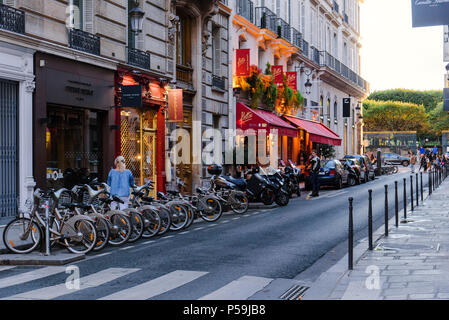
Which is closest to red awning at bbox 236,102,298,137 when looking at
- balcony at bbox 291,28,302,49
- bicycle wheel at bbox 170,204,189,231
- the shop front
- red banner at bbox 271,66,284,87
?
red banner at bbox 271,66,284,87

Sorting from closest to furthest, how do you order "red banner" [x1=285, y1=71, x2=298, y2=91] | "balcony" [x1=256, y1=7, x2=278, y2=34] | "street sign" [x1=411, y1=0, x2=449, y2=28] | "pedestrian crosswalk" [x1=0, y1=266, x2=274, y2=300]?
"pedestrian crosswalk" [x1=0, y1=266, x2=274, y2=300] → "street sign" [x1=411, y1=0, x2=449, y2=28] → "balcony" [x1=256, y1=7, x2=278, y2=34] → "red banner" [x1=285, y1=71, x2=298, y2=91]

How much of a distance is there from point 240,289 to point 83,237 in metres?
4.14

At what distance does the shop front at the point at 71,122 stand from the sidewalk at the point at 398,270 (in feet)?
25.6

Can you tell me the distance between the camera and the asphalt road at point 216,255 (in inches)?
301

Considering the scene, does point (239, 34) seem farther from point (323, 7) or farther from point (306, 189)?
point (323, 7)

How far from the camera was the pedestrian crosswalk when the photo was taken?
7035 millimetres

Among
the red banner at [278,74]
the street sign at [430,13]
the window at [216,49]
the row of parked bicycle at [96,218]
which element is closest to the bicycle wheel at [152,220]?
the row of parked bicycle at [96,218]

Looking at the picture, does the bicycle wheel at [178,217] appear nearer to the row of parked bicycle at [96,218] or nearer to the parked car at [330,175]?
A: the row of parked bicycle at [96,218]

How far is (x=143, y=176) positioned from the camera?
20.0 meters

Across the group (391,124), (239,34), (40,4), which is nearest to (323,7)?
(239,34)

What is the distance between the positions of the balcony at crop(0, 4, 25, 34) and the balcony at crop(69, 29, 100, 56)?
194 centimetres

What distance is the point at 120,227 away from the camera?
1144 centimetres

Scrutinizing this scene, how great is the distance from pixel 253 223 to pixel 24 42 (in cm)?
655

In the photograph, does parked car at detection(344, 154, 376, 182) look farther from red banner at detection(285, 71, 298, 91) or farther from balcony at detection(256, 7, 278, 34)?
balcony at detection(256, 7, 278, 34)
